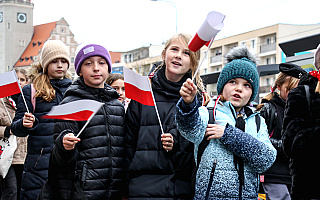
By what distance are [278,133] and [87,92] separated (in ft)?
8.15

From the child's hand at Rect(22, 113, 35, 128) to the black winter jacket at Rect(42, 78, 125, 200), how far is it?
107cm

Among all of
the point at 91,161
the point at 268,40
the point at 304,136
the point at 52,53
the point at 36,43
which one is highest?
the point at 36,43

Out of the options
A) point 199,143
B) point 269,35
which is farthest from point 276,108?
point 269,35

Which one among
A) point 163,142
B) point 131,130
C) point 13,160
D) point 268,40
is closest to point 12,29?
point 268,40

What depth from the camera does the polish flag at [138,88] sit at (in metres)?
3.26

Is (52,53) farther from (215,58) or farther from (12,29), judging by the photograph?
(12,29)

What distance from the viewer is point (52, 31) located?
93.2 metres

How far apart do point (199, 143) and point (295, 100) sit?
2.48 ft

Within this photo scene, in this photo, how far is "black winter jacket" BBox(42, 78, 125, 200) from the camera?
3.20 metres

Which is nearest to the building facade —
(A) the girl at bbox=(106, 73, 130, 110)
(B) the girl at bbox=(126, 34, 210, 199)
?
(A) the girl at bbox=(106, 73, 130, 110)

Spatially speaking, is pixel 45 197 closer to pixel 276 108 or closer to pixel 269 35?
pixel 276 108

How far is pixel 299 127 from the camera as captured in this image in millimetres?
2994

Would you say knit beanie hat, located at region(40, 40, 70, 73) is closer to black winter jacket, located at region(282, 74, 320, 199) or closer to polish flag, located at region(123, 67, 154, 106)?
polish flag, located at region(123, 67, 154, 106)

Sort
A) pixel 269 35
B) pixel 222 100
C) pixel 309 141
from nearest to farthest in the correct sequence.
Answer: pixel 309 141 → pixel 222 100 → pixel 269 35
